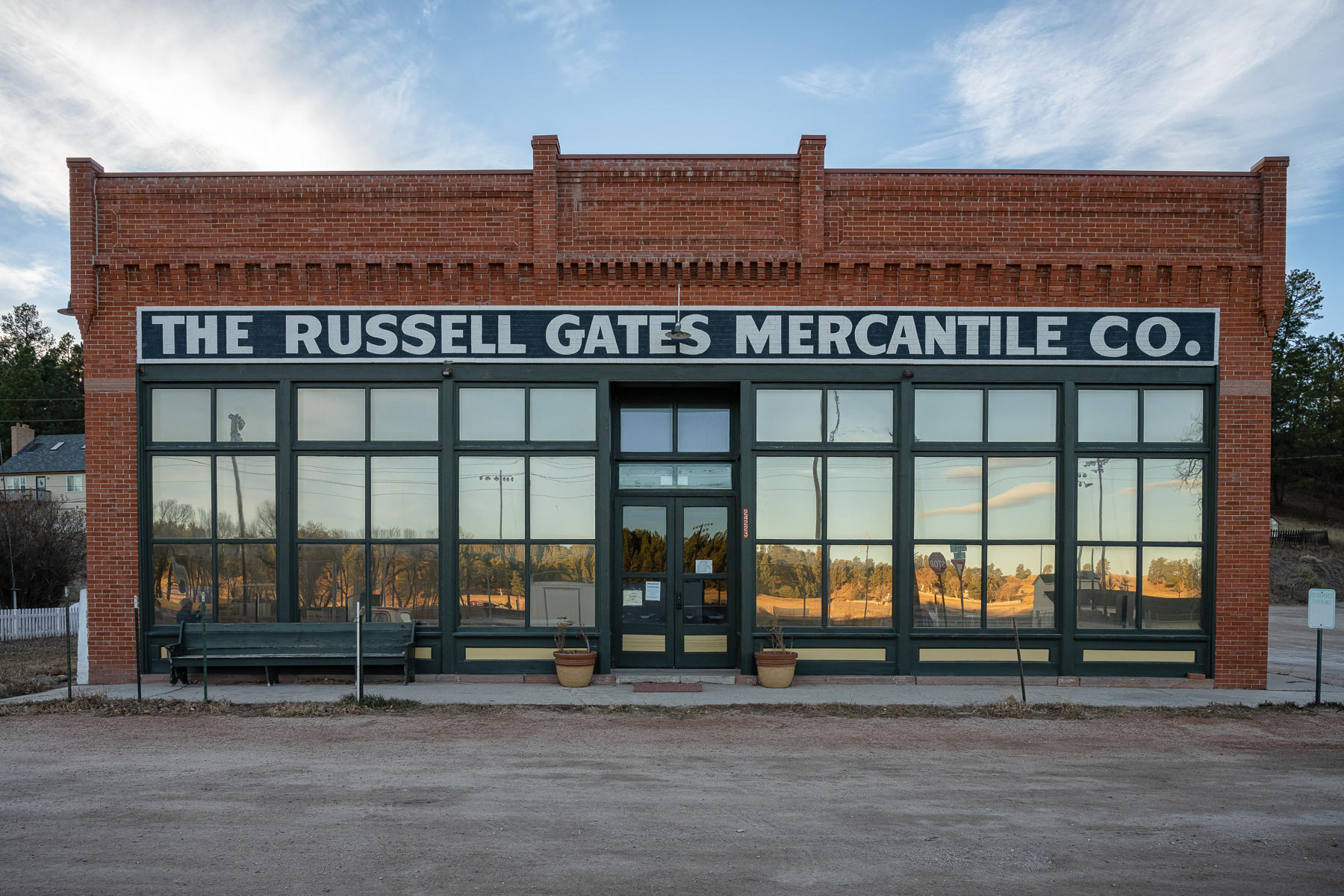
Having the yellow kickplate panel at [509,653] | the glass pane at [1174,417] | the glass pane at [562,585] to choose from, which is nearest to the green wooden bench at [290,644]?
the yellow kickplate panel at [509,653]

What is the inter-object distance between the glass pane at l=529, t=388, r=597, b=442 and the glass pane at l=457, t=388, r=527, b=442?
232mm

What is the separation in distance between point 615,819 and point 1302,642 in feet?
66.6

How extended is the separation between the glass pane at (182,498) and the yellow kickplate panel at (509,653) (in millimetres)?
4786

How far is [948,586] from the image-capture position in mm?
12922

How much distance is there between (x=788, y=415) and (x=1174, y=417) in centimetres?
632

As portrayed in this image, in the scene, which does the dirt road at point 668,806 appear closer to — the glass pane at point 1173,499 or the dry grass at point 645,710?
the dry grass at point 645,710

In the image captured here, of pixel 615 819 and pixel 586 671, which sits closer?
pixel 615 819

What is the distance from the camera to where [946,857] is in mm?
6312

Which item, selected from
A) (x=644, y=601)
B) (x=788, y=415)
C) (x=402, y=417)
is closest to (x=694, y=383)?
(x=788, y=415)

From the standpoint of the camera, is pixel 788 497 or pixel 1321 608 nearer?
pixel 1321 608

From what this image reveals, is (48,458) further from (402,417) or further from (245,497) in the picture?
(402,417)

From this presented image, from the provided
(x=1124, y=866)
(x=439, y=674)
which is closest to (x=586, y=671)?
(x=439, y=674)

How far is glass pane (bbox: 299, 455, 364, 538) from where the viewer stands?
42.6 feet

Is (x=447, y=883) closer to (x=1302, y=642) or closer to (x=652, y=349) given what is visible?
(x=652, y=349)
